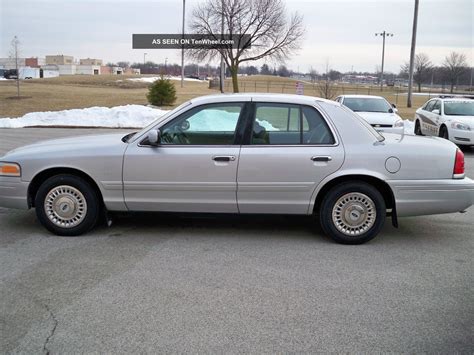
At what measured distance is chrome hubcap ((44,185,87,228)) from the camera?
559cm

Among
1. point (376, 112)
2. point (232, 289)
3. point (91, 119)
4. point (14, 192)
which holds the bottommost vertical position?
point (232, 289)

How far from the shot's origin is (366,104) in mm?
15273

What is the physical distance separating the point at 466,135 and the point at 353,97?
11.5 ft

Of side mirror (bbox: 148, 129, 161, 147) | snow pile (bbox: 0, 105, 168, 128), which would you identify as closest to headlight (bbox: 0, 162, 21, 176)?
side mirror (bbox: 148, 129, 161, 147)

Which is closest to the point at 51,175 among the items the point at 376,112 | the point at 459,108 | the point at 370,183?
the point at 370,183

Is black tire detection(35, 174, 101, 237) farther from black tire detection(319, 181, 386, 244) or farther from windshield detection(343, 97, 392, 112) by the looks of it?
windshield detection(343, 97, 392, 112)

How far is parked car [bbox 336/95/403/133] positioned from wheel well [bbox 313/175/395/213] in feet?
27.4

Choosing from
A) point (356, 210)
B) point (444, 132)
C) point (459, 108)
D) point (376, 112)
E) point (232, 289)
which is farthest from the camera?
point (459, 108)

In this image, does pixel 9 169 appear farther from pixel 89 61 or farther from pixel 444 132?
pixel 89 61

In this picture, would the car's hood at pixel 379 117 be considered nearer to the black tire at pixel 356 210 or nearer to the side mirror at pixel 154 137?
the black tire at pixel 356 210

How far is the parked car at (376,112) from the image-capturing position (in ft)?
46.0

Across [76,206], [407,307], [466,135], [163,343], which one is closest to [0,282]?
[76,206]

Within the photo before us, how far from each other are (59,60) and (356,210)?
541 feet
